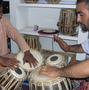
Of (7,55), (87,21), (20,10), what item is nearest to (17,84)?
(7,55)

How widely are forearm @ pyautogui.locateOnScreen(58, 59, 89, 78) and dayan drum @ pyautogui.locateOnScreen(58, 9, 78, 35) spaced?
0.86m

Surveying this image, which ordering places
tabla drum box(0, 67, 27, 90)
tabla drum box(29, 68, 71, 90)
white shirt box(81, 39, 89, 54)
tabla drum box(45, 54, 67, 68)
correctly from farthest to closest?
white shirt box(81, 39, 89, 54), tabla drum box(45, 54, 67, 68), tabla drum box(0, 67, 27, 90), tabla drum box(29, 68, 71, 90)

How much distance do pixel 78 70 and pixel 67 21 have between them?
0.94 meters

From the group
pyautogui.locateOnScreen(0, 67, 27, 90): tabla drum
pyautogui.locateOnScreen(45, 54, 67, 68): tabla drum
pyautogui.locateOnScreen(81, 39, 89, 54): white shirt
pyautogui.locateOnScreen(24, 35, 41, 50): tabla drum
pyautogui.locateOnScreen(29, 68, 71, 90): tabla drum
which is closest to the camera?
pyautogui.locateOnScreen(29, 68, 71, 90): tabla drum

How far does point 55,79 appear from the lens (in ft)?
3.50

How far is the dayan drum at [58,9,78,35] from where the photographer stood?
1712mm

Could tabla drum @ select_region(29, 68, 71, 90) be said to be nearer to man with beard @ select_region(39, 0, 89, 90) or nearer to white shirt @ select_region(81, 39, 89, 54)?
man with beard @ select_region(39, 0, 89, 90)

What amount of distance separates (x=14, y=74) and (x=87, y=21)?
0.82 metres

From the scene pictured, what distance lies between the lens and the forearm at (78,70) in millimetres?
921

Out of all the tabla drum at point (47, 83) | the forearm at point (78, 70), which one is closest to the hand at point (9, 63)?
the tabla drum at point (47, 83)

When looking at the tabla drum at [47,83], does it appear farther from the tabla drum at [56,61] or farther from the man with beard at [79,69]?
the tabla drum at [56,61]

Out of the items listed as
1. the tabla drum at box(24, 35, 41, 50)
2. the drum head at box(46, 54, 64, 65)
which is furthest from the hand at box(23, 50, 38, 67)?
the tabla drum at box(24, 35, 41, 50)

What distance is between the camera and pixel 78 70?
0.95m

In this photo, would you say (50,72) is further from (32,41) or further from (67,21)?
(32,41)
